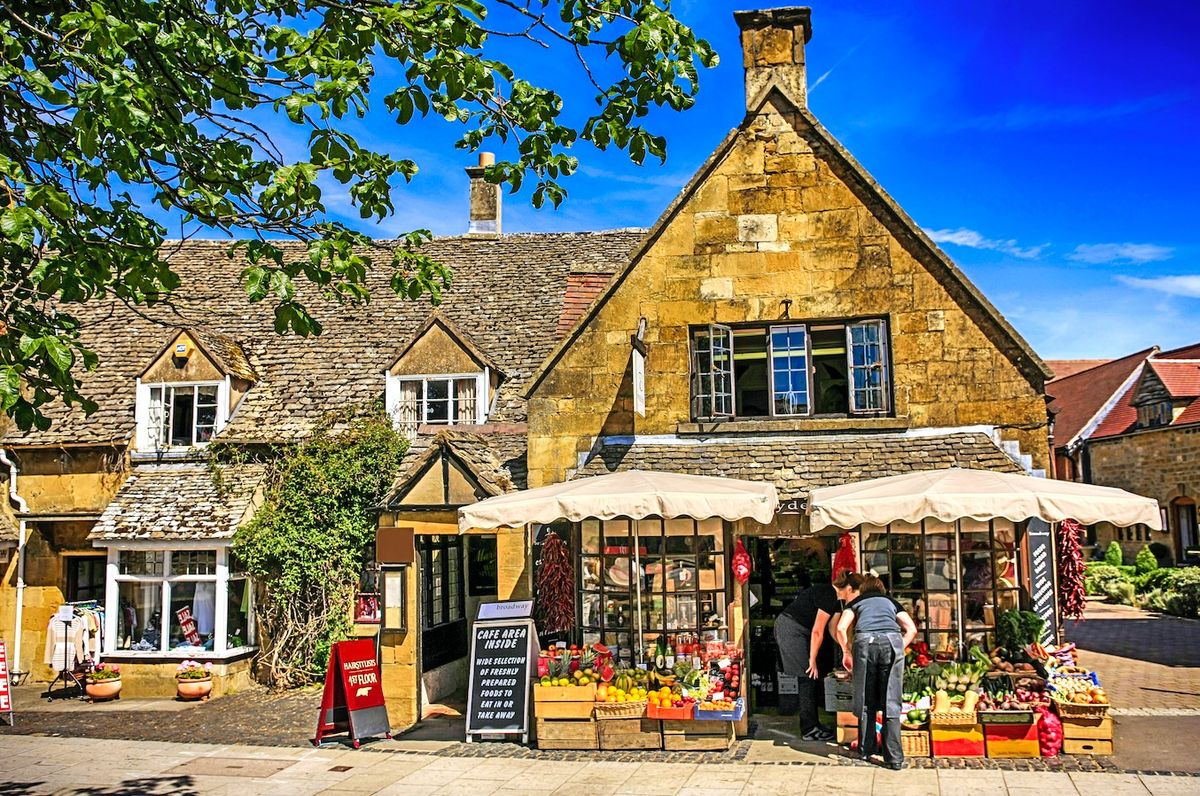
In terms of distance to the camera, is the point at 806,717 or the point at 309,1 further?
the point at 806,717

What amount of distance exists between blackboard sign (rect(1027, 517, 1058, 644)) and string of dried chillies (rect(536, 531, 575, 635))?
565 centimetres

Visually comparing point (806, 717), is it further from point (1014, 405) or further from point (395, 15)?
point (395, 15)

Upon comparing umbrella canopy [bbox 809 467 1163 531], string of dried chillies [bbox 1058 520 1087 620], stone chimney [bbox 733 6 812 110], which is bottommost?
string of dried chillies [bbox 1058 520 1087 620]

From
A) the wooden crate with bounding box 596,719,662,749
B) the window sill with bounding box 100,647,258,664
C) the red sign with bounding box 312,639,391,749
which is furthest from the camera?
the window sill with bounding box 100,647,258,664

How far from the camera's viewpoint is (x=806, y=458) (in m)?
Answer: 12.9

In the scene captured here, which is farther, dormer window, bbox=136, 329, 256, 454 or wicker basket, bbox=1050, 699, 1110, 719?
dormer window, bbox=136, 329, 256, 454

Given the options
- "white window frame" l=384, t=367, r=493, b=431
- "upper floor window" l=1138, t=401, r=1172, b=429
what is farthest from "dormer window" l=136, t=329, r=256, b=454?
"upper floor window" l=1138, t=401, r=1172, b=429

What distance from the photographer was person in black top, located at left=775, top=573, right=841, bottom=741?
1145cm

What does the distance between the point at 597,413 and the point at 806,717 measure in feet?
16.0

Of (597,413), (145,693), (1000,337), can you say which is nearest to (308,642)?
(145,693)

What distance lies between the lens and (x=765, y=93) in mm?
13758

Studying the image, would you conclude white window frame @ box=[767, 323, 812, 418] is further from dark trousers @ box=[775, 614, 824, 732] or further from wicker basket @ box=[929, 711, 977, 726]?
wicker basket @ box=[929, 711, 977, 726]

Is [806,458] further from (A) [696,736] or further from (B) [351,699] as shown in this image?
(B) [351,699]

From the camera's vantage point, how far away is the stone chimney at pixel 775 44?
14078mm
